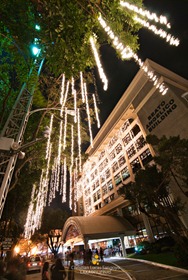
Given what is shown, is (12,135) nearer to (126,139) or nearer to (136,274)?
(136,274)

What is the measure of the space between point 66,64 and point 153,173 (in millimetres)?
12392

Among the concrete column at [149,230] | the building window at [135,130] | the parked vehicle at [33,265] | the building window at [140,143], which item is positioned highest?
the building window at [135,130]

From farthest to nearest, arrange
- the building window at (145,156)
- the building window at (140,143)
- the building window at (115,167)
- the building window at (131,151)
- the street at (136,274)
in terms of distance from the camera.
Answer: the building window at (115,167)
the building window at (131,151)
the building window at (140,143)
the building window at (145,156)
the street at (136,274)

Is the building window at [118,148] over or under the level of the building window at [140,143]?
over

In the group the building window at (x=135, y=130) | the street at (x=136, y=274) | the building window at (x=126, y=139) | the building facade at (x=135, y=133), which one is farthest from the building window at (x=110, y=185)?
the street at (x=136, y=274)

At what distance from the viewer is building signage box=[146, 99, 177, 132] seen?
24130 millimetres

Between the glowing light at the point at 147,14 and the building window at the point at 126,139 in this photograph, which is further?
the building window at the point at 126,139

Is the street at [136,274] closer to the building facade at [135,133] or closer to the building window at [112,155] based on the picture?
the building facade at [135,133]

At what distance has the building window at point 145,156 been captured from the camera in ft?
90.6

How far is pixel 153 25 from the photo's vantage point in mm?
5590

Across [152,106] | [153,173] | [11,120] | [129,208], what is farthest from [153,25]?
[129,208]

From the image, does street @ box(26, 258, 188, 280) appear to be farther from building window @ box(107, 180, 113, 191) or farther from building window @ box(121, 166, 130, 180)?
building window @ box(107, 180, 113, 191)

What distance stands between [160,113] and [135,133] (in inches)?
302

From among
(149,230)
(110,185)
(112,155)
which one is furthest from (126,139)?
(149,230)
